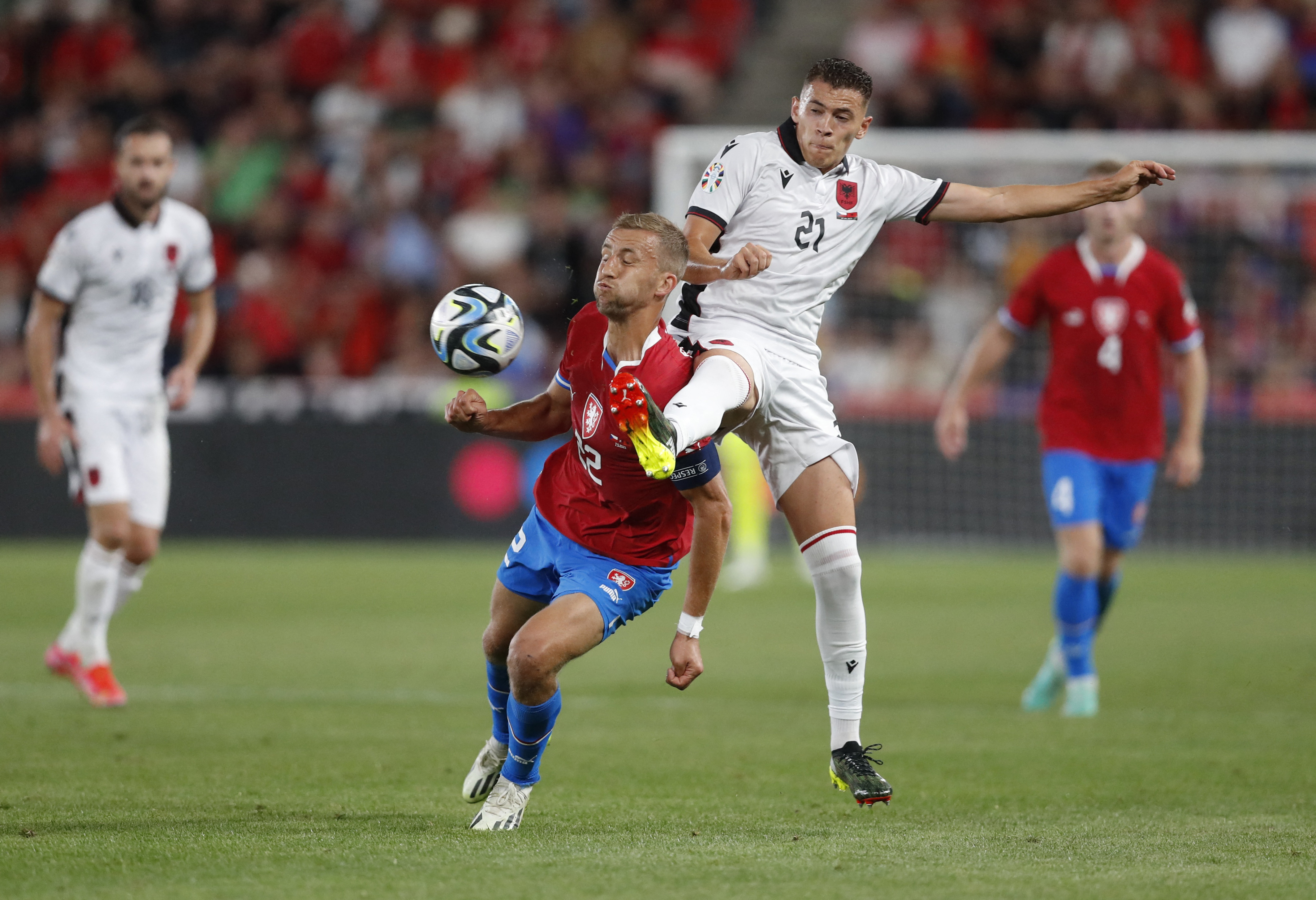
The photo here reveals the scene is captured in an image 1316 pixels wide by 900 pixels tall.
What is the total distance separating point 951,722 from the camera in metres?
8.10

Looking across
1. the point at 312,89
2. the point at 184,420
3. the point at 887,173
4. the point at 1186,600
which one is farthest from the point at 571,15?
the point at 887,173

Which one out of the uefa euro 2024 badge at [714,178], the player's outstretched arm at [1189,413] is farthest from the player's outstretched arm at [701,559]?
the player's outstretched arm at [1189,413]

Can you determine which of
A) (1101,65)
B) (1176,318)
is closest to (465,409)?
(1176,318)

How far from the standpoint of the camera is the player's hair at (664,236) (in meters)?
5.41

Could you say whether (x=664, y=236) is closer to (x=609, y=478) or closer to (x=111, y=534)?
(x=609, y=478)

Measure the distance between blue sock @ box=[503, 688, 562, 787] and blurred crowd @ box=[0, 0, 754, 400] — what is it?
12.5 metres

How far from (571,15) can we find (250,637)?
12.2 m

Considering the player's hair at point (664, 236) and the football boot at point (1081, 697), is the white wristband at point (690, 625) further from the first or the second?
the football boot at point (1081, 697)

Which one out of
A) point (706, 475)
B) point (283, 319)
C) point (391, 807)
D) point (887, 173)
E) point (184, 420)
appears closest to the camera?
point (706, 475)

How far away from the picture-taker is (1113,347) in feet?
28.8

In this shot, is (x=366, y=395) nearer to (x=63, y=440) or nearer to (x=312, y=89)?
(x=312, y=89)

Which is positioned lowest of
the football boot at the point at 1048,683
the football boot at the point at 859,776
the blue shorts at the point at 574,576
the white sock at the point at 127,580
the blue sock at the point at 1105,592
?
the football boot at the point at 1048,683

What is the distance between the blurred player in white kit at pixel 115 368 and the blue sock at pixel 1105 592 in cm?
487

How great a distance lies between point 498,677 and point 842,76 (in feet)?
7.76
